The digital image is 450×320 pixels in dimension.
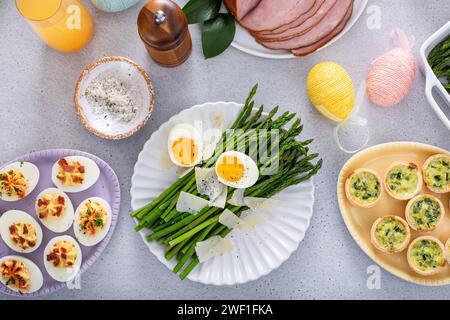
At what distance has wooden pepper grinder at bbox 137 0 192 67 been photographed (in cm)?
130

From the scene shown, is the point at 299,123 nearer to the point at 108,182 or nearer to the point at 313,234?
Result: the point at 313,234

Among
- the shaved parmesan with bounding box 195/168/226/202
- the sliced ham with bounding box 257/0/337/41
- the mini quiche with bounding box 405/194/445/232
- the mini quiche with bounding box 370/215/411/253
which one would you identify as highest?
the sliced ham with bounding box 257/0/337/41

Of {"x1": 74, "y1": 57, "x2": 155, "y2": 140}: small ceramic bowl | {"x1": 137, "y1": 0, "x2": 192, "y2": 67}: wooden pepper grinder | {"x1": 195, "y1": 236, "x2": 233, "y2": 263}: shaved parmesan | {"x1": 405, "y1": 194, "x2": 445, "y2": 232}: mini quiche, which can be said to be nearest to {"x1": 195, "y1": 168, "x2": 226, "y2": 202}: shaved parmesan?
{"x1": 195, "y1": 236, "x2": 233, "y2": 263}: shaved parmesan

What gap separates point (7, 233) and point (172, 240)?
0.49m

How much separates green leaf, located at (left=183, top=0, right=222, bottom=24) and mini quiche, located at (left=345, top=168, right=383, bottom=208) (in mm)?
619

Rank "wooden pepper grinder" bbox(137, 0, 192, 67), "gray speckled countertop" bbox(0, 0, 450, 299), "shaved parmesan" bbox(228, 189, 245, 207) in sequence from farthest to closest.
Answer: "gray speckled countertop" bbox(0, 0, 450, 299)
"shaved parmesan" bbox(228, 189, 245, 207)
"wooden pepper grinder" bbox(137, 0, 192, 67)

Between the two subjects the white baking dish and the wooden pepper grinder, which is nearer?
A: the wooden pepper grinder

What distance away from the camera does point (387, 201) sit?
1529 mm

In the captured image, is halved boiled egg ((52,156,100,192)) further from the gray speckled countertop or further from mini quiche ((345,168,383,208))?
mini quiche ((345,168,383,208))

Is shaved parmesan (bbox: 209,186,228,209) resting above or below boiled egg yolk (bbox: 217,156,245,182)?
below

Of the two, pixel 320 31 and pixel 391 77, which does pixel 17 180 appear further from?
pixel 391 77

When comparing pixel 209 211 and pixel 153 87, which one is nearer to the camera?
pixel 209 211
